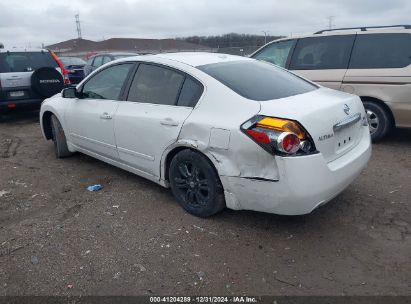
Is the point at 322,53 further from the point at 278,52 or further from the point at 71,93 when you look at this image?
the point at 71,93

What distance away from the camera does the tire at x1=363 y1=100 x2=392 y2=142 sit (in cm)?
575

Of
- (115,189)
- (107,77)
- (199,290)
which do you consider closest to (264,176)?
(199,290)

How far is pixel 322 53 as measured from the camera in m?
6.32

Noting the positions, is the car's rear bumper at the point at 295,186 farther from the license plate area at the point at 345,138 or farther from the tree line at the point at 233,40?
the tree line at the point at 233,40

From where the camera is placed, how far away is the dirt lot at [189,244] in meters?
2.69

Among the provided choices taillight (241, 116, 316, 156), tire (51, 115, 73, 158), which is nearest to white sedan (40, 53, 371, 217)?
taillight (241, 116, 316, 156)

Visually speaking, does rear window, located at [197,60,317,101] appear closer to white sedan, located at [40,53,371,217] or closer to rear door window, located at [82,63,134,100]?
white sedan, located at [40,53,371,217]

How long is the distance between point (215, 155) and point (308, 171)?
0.79m

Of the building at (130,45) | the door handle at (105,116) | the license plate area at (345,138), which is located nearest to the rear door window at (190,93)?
the door handle at (105,116)

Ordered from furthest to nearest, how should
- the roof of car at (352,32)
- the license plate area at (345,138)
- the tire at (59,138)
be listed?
1. the roof of car at (352,32)
2. the tire at (59,138)
3. the license plate area at (345,138)

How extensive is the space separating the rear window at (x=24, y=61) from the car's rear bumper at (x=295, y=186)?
6.89 m

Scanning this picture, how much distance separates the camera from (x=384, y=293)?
254 cm

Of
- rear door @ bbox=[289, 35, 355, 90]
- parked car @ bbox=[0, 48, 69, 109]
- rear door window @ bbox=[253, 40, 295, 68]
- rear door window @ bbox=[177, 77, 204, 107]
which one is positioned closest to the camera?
rear door window @ bbox=[177, 77, 204, 107]

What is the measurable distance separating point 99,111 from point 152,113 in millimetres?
985
